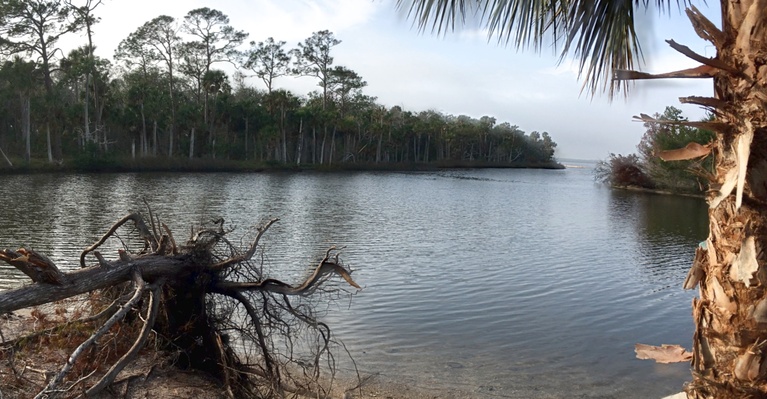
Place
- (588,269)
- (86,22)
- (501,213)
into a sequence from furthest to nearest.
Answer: (86,22)
(501,213)
(588,269)

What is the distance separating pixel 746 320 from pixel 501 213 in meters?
29.3

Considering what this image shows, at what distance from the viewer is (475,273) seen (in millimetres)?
14852

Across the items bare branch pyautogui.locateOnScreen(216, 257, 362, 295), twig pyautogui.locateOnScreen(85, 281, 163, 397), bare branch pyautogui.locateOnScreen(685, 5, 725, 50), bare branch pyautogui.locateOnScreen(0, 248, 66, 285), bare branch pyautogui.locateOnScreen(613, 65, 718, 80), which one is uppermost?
bare branch pyautogui.locateOnScreen(685, 5, 725, 50)

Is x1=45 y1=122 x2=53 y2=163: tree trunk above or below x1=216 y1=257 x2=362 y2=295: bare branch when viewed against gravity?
above

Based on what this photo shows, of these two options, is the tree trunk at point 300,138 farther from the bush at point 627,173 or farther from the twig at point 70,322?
the twig at point 70,322

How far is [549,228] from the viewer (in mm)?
25469

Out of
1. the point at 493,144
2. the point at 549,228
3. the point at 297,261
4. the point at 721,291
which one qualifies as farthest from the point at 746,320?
the point at 493,144

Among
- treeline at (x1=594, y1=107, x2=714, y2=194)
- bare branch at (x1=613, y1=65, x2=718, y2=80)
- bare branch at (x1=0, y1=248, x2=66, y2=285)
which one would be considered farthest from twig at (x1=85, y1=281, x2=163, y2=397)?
treeline at (x1=594, y1=107, x2=714, y2=194)

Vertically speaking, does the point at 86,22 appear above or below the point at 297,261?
above

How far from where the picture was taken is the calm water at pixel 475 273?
27.5 ft

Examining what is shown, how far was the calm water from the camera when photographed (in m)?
8.38

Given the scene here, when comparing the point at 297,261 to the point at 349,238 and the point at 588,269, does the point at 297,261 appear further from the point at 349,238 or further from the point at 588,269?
the point at 588,269

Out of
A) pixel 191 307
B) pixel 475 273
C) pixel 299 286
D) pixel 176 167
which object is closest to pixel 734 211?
pixel 299 286

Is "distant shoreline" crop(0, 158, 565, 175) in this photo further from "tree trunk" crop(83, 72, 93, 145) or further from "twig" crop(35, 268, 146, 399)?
"twig" crop(35, 268, 146, 399)
